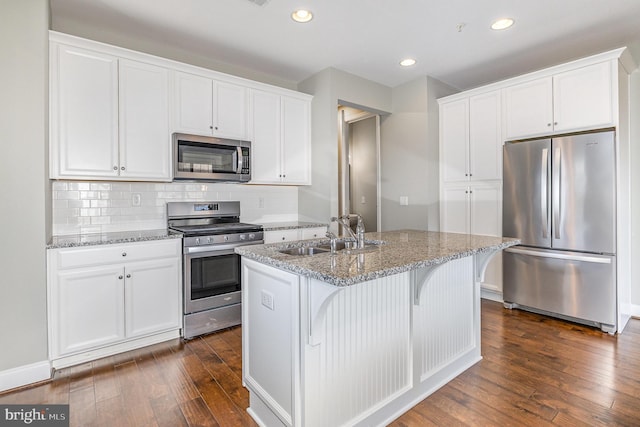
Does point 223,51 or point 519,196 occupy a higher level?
point 223,51

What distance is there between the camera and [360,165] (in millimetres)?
4980

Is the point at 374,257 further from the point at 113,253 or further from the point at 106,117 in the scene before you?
the point at 106,117

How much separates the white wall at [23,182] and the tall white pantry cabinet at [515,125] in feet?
12.7

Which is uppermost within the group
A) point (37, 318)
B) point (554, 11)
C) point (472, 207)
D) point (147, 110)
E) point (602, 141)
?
point (554, 11)

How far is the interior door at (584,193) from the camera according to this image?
2.73 metres

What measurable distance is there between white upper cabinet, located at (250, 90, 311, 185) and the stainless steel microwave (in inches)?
8.5

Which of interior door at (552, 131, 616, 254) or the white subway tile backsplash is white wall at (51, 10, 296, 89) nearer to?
the white subway tile backsplash

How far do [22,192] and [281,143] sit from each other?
229cm

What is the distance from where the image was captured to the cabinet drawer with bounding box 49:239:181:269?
2.24 m

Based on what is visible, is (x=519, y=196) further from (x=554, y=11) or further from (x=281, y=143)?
(x=281, y=143)

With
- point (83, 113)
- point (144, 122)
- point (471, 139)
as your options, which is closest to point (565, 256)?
point (471, 139)

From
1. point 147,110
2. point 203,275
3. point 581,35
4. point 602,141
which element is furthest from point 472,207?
point 147,110

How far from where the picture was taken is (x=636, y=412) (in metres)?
1.77

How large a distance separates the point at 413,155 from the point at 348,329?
300cm
